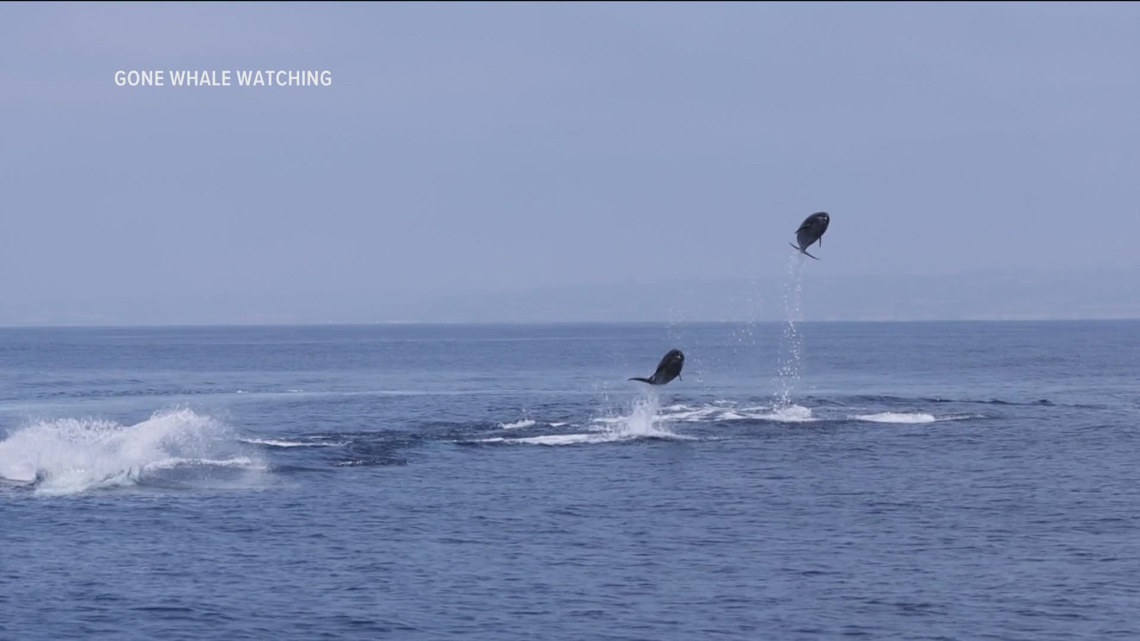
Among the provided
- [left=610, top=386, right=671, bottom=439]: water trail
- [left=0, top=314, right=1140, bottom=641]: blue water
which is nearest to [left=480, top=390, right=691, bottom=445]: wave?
[left=610, top=386, right=671, bottom=439]: water trail

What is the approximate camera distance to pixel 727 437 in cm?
7119

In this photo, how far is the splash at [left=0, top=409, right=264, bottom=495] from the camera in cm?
5416

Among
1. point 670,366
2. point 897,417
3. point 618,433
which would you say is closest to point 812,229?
point 670,366

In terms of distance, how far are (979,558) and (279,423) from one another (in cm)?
5155

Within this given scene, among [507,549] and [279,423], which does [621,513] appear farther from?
[279,423]

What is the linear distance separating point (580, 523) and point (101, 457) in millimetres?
22916

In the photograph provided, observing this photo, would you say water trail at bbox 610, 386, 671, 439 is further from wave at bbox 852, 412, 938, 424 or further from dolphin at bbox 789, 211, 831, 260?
dolphin at bbox 789, 211, 831, 260

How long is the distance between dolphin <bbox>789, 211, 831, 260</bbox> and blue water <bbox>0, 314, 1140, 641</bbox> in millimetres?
9874

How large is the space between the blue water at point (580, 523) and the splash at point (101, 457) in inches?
6.9

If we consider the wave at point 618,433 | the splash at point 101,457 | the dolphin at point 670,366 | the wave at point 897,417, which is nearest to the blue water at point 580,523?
the splash at point 101,457

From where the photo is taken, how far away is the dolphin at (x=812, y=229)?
48.5 metres

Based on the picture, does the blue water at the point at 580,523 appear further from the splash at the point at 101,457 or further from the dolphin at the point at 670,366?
the dolphin at the point at 670,366

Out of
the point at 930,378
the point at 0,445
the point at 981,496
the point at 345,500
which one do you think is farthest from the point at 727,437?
the point at 930,378

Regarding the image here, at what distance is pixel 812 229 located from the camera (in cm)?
4894
